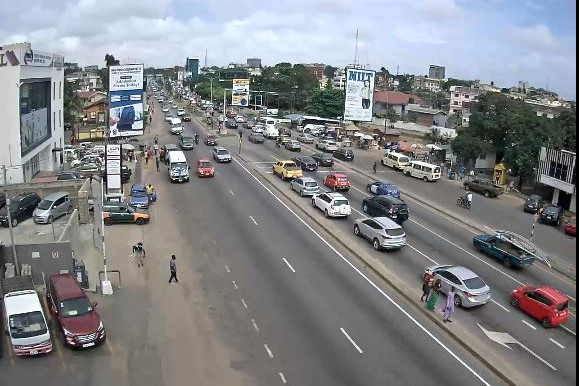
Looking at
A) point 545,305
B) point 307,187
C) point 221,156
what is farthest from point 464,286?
point 221,156

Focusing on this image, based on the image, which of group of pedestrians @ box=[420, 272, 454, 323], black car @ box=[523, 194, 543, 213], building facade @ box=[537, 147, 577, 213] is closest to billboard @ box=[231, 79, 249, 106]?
building facade @ box=[537, 147, 577, 213]

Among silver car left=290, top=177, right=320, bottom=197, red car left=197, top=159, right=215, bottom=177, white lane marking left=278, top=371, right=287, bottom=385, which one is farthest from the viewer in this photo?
red car left=197, top=159, right=215, bottom=177

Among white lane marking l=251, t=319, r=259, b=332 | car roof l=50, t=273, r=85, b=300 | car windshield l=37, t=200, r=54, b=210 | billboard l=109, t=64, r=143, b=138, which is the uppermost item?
billboard l=109, t=64, r=143, b=138

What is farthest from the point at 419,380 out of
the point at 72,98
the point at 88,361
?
the point at 72,98

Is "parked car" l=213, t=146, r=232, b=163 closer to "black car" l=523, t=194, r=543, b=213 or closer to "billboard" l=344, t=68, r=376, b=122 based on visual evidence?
"billboard" l=344, t=68, r=376, b=122

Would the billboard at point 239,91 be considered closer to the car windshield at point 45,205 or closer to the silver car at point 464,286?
the car windshield at point 45,205

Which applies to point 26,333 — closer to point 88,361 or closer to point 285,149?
point 88,361

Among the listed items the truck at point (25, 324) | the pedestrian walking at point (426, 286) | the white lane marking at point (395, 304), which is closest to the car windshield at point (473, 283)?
the pedestrian walking at point (426, 286)
